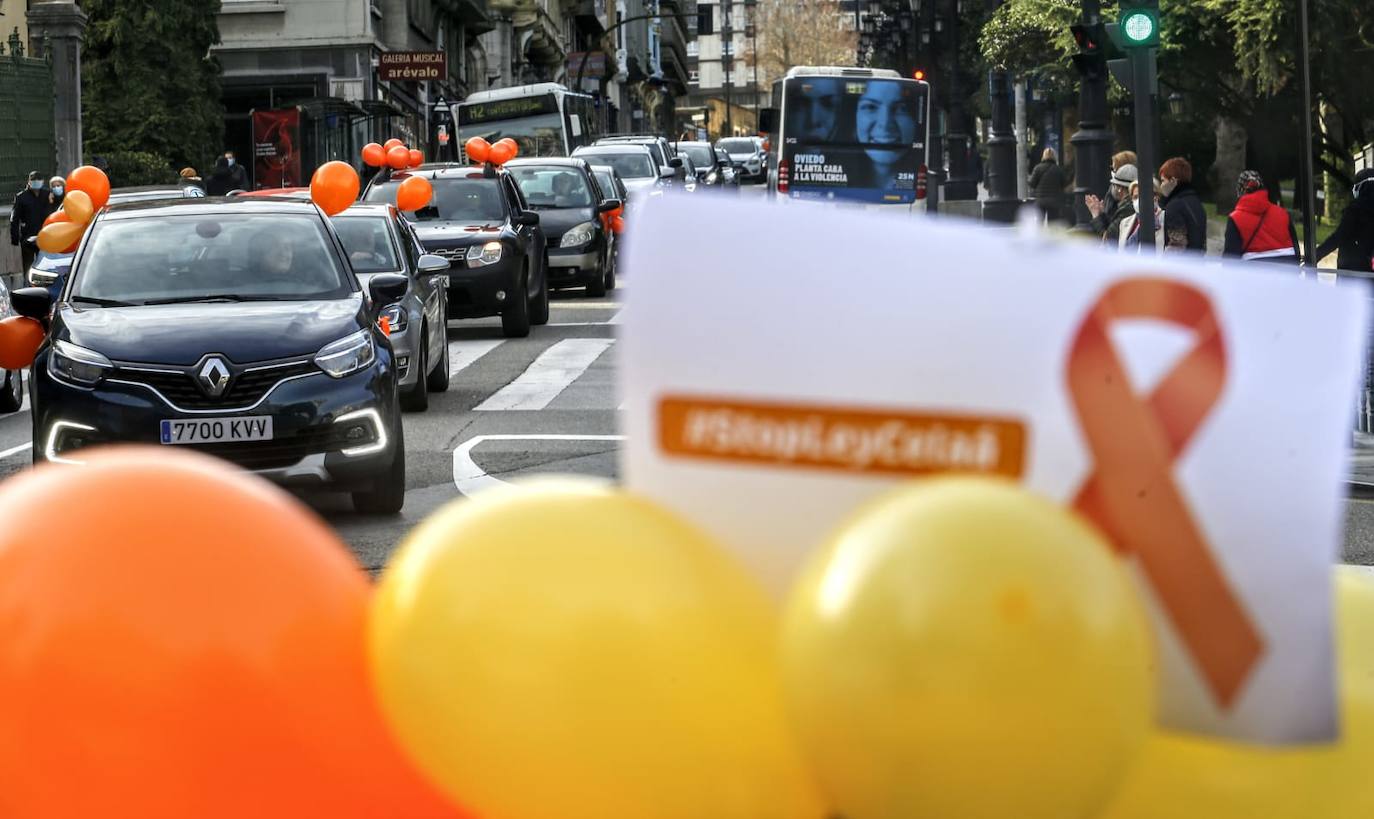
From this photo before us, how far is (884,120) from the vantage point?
39281mm

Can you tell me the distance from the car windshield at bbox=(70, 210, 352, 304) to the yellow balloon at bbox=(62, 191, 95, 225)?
125 inches

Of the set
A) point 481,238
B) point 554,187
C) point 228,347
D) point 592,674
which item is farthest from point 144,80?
point 592,674

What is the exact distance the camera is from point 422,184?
780 inches

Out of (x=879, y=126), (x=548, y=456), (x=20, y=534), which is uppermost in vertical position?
(x=879, y=126)

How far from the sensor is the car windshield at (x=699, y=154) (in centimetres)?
5750

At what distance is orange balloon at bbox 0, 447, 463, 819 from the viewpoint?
2.20 metres

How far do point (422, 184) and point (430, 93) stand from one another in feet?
137

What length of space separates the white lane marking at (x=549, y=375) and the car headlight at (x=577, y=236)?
5338 millimetres

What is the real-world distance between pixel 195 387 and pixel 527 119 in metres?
39.3

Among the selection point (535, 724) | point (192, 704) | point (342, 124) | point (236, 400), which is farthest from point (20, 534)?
point (342, 124)

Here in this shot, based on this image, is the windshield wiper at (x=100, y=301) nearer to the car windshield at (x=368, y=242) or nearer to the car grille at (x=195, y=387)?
the car grille at (x=195, y=387)

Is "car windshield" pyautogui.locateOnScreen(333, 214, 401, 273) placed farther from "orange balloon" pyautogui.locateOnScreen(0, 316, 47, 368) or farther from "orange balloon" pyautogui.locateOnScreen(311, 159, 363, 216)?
"orange balloon" pyautogui.locateOnScreen(0, 316, 47, 368)

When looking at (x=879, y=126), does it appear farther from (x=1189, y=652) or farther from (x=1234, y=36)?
(x=1189, y=652)

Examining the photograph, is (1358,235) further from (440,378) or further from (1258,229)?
(440,378)
